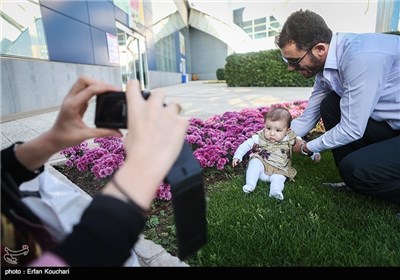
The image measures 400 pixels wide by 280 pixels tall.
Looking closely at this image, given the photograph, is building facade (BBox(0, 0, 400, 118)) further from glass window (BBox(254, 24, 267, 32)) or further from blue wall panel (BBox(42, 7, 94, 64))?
glass window (BBox(254, 24, 267, 32))

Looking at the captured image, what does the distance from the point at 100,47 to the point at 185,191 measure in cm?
1045

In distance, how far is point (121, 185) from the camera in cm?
65

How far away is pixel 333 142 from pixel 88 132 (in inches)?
66.0

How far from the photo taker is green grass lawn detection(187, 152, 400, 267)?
1.60 metres

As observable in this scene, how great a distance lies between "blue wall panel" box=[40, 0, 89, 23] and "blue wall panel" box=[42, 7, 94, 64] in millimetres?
127

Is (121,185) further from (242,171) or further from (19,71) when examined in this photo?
(19,71)

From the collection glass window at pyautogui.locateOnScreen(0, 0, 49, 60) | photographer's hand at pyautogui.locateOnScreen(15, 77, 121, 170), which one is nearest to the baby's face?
photographer's hand at pyautogui.locateOnScreen(15, 77, 121, 170)

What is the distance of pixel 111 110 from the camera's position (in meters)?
0.87

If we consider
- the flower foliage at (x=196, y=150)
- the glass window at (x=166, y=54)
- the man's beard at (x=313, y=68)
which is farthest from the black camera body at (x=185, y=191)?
Result: the glass window at (x=166, y=54)

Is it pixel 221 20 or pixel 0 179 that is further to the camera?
pixel 221 20

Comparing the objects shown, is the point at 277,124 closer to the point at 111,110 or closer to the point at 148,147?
the point at 111,110

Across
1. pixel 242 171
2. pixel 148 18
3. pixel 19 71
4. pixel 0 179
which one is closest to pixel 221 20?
pixel 148 18

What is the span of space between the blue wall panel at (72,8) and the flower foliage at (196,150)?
5.76m

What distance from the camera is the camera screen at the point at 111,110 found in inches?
33.4
